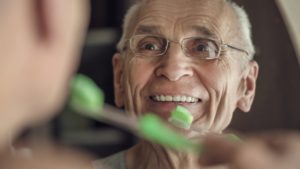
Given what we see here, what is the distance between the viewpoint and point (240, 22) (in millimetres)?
689

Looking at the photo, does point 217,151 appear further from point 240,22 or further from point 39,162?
point 240,22

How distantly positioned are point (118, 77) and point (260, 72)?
174mm

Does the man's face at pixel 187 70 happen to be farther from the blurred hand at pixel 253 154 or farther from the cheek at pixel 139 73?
the blurred hand at pixel 253 154

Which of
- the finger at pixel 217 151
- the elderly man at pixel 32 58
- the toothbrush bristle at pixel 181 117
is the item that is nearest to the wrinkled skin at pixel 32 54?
the elderly man at pixel 32 58

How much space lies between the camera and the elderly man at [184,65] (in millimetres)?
658

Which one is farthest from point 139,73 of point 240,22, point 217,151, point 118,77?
point 217,151

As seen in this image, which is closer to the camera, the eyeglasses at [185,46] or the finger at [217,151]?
the finger at [217,151]

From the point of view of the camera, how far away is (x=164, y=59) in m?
0.67

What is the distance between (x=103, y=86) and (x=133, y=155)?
0.09 meters

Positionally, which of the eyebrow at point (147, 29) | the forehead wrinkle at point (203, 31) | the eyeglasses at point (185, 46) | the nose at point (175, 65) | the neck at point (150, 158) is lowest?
the neck at point (150, 158)

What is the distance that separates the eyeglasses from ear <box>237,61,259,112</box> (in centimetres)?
3

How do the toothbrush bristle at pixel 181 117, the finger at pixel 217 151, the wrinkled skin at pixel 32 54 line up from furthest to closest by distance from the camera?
1. the toothbrush bristle at pixel 181 117
2. the finger at pixel 217 151
3. the wrinkled skin at pixel 32 54

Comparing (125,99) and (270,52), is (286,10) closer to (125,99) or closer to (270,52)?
(270,52)

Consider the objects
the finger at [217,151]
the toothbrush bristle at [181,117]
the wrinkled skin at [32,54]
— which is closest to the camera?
the wrinkled skin at [32,54]
